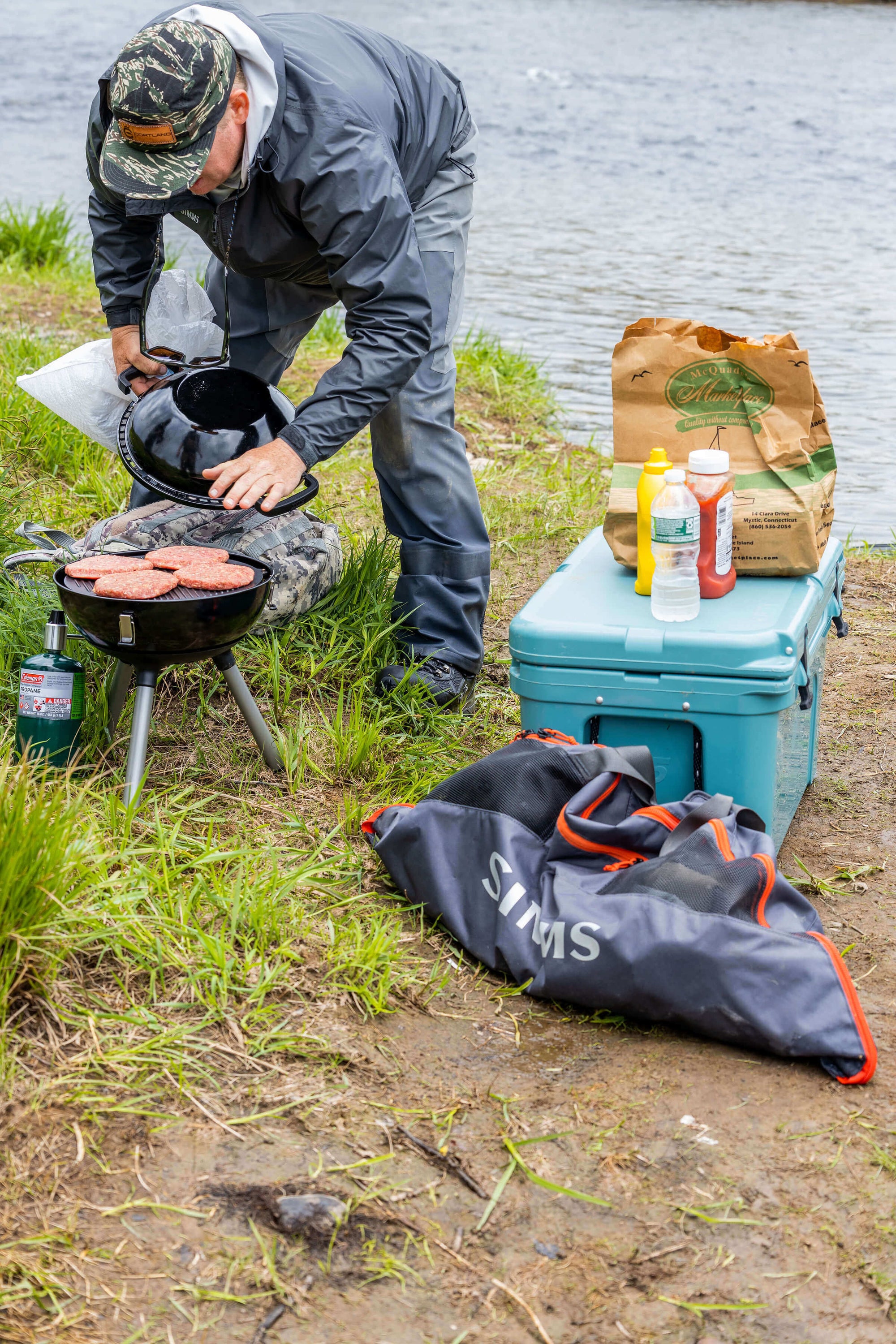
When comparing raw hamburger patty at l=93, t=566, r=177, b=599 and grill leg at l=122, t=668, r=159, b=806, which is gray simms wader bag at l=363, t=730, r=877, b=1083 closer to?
grill leg at l=122, t=668, r=159, b=806

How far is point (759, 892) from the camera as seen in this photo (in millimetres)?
2191

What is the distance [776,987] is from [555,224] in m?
8.34

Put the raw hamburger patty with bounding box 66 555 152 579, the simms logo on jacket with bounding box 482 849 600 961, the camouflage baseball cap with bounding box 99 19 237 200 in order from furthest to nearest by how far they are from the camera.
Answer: the raw hamburger patty with bounding box 66 555 152 579
the camouflage baseball cap with bounding box 99 19 237 200
the simms logo on jacket with bounding box 482 849 600 961

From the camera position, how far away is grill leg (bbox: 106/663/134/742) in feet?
8.86

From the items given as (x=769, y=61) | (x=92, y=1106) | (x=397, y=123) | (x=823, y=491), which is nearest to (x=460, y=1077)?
(x=92, y=1106)

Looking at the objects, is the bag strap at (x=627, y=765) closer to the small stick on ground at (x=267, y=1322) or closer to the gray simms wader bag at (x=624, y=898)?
the gray simms wader bag at (x=624, y=898)

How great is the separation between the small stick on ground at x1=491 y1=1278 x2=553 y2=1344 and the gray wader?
5.89 feet

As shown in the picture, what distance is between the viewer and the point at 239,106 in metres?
2.62

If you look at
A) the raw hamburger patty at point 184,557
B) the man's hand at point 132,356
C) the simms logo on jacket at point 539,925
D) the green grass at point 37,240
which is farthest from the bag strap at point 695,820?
the green grass at point 37,240

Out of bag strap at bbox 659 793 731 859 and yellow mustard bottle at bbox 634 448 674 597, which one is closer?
bag strap at bbox 659 793 731 859

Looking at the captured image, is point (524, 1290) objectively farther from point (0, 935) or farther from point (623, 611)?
A: point (623, 611)

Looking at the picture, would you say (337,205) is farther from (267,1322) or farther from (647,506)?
(267,1322)

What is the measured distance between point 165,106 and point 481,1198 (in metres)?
1.94

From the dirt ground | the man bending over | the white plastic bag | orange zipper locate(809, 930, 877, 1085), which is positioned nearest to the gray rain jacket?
the man bending over
